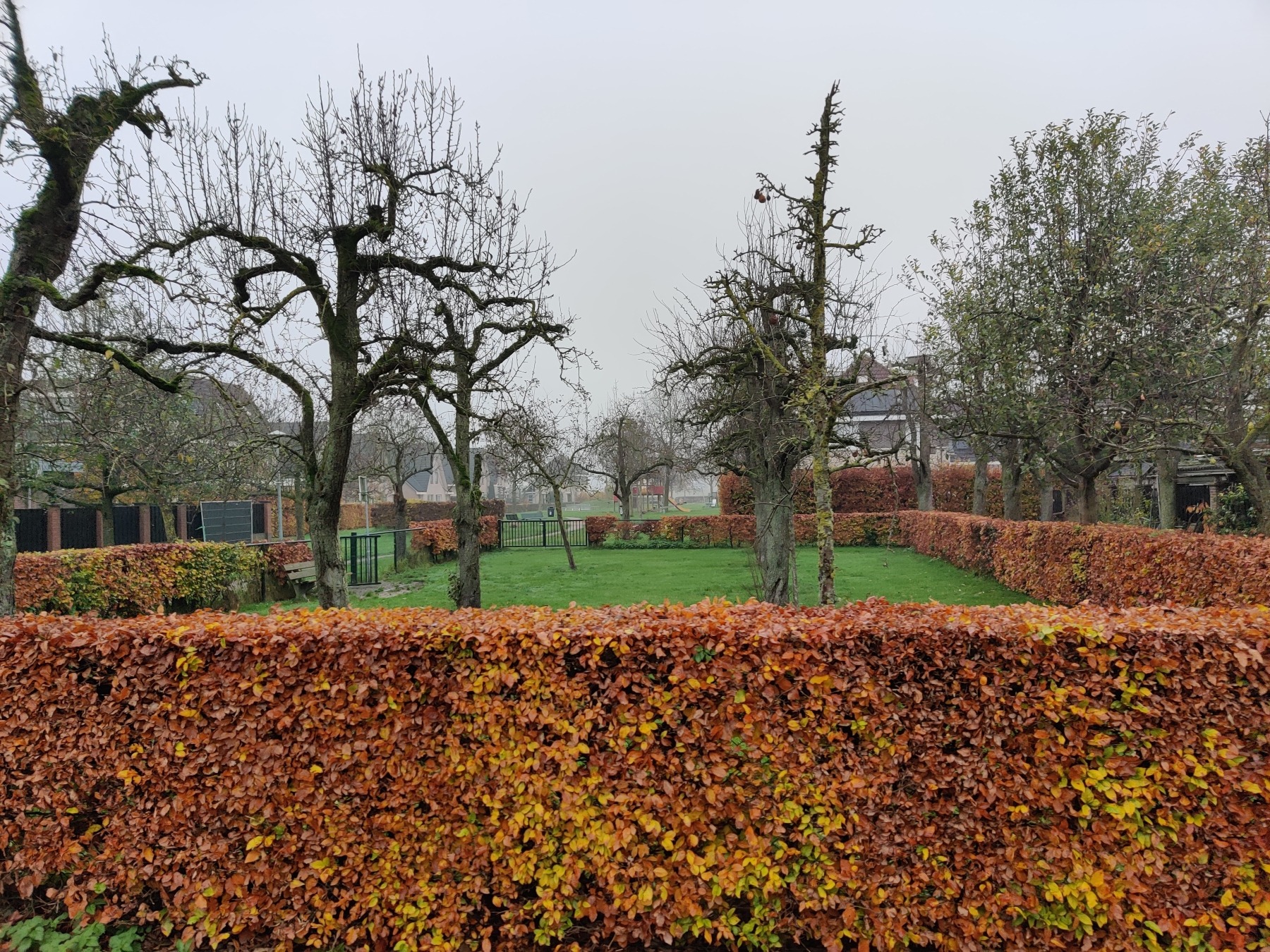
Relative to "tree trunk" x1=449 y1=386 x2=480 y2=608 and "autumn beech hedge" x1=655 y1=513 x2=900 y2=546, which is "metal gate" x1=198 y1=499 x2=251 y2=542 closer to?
"tree trunk" x1=449 y1=386 x2=480 y2=608

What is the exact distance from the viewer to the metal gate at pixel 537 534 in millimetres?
25562

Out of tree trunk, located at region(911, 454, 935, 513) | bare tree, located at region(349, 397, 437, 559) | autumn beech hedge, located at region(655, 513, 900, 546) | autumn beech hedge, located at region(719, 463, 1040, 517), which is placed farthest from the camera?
autumn beech hedge, located at region(719, 463, 1040, 517)

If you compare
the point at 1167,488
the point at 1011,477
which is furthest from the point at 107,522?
the point at 1167,488

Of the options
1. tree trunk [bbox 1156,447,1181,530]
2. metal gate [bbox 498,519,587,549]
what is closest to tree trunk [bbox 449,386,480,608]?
tree trunk [bbox 1156,447,1181,530]

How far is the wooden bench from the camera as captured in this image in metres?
12.2

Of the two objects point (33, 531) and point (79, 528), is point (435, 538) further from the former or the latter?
point (33, 531)

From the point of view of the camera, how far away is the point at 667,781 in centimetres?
269

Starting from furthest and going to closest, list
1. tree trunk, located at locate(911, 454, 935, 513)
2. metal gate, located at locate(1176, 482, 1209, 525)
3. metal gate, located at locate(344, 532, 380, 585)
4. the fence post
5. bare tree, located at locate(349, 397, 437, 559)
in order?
tree trunk, located at locate(911, 454, 935, 513)
bare tree, located at locate(349, 397, 437, 559)
metal gate, located at locate(1176, 482, 1209, 525)
the fence post
metal gate, located at locate(344, 532, 380, 585)

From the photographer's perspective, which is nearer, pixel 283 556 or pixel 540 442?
pixel 540 442

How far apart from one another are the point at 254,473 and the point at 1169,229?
19982 mm

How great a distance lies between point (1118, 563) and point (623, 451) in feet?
64.0

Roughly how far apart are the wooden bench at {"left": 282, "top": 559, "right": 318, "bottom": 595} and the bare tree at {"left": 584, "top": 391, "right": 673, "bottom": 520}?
9991mm

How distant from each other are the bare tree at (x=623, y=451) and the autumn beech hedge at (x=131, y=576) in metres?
11.6

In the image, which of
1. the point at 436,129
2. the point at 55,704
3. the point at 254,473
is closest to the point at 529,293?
the point at 436,129
